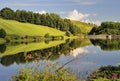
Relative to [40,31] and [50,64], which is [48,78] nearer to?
[50,64]

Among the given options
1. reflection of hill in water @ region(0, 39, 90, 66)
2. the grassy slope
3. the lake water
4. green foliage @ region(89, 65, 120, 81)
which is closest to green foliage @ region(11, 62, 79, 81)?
the lake water

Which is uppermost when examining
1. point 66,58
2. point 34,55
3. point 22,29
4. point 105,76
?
point 34,55

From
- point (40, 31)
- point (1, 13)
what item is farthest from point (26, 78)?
point (1, 13)

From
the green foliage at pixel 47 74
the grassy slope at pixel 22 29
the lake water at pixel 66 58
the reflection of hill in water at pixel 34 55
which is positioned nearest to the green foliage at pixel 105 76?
the lake water at pixel 66 58

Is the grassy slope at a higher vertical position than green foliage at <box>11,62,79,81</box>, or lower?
lower

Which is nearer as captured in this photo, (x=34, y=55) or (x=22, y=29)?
(x=34, y=55)

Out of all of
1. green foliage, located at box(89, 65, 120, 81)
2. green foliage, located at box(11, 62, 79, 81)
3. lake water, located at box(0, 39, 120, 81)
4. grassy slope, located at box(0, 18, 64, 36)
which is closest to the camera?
green foliage, located at box(89, 65, 120, 81)

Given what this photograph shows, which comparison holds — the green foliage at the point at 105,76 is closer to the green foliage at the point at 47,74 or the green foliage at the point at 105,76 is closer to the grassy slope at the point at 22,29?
the green foliage at the point at 47,74

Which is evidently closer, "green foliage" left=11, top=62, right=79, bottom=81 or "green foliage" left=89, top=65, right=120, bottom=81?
"green foliage" left=89, top=65, right=120, bottom=81

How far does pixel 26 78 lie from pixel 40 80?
2.02 feet

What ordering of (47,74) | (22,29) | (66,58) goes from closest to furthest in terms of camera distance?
(47,74) → (66,58) → (22,29)

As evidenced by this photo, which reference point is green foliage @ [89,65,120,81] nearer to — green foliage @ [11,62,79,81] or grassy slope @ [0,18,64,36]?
green foliage @ [11,62,79,81]

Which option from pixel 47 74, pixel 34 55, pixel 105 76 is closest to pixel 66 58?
pixel 105 76

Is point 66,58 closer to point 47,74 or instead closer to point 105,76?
point 105,76
